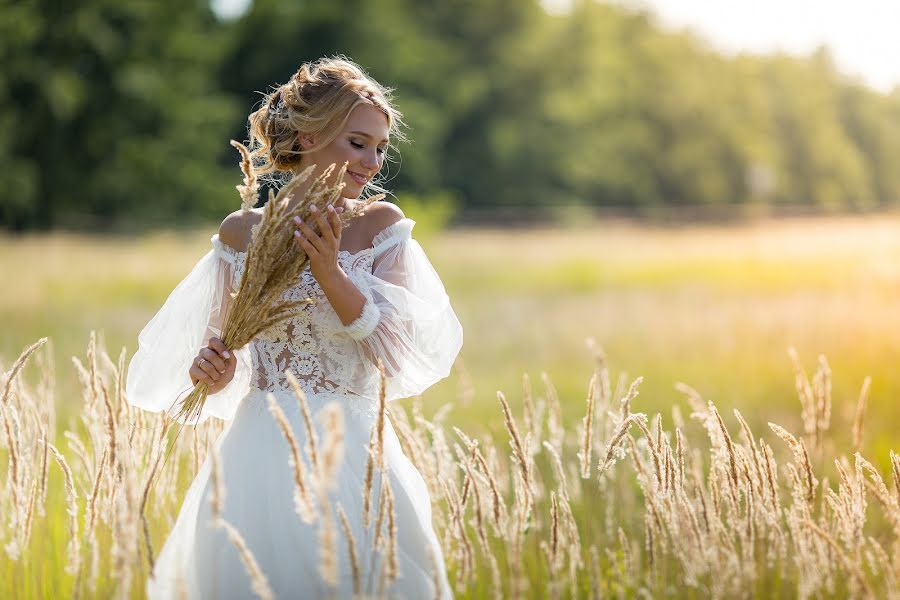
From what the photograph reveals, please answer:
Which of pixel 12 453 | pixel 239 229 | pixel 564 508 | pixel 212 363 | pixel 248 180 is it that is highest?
pixel 239 229

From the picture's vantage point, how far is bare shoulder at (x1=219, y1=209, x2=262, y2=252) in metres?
3.18

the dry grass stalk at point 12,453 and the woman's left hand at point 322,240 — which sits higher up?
the woman's left hand at point 322,240

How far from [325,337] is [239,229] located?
0.47m

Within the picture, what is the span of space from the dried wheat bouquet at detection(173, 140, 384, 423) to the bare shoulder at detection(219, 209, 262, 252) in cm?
41

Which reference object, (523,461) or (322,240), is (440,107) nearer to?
(322,240)

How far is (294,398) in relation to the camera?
118 inches

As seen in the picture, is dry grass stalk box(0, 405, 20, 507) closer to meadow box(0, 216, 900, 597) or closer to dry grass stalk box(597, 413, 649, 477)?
meadow box(0, 216, 900, 597)

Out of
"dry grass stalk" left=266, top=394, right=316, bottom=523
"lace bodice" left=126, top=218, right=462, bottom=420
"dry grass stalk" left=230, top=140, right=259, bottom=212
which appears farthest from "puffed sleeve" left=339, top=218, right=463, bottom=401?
"dry grass stalk" left=266, top=394, right=316, bottom=523

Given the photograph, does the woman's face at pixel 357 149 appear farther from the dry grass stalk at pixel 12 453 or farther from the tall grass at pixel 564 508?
the dry grass stalk at pixel 12 453

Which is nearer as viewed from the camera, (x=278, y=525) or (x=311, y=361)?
(x=278, y=525)

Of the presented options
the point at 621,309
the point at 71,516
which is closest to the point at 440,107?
the point at 621,309

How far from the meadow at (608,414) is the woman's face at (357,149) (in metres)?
0.77

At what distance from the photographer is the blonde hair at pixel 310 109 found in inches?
124

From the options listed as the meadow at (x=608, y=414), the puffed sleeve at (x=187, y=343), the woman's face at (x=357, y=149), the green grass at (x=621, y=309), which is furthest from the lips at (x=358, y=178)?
the green grass at (x=621, y=309)
